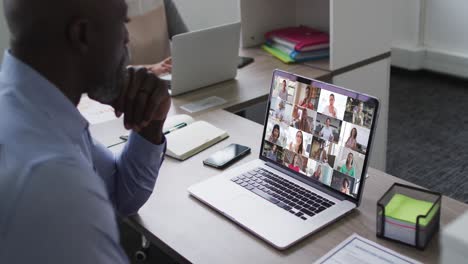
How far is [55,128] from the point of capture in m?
0.86

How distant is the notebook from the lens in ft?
5.07

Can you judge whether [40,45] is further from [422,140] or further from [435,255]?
A: [422,140]

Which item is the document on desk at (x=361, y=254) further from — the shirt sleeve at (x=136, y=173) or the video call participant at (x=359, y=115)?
the shirt sleeve at (x=136, y=173)

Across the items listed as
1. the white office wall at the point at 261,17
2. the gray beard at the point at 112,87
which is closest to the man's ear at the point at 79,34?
the gray beard at the point at 112,87

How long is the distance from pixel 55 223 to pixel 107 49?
354mm

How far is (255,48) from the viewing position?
263 cm

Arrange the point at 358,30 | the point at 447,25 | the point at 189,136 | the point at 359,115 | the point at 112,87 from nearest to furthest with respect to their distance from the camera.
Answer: the point at 112,87, the point at 359,115, the point at 189,136, the point at 358,30, the point at 447,25

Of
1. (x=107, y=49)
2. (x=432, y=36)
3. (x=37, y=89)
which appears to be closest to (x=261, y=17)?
(x=107, y=49)

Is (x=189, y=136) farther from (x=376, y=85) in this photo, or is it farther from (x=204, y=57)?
(x=376, y=85)

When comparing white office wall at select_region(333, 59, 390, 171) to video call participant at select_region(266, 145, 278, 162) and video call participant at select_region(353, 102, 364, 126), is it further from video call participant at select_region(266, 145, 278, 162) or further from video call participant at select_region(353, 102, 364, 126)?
video call participant at select_region(353, 102, 364, 126)

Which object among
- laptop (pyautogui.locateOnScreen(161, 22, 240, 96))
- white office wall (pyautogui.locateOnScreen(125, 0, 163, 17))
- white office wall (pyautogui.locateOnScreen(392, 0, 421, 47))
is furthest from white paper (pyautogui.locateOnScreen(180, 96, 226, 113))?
white office wall (pyautogui.locateOnScreen(392, 0, 421, 47))

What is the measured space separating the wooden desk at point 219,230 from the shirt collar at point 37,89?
0.39m

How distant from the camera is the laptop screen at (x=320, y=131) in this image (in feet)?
3.86

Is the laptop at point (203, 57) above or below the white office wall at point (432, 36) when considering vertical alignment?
above
